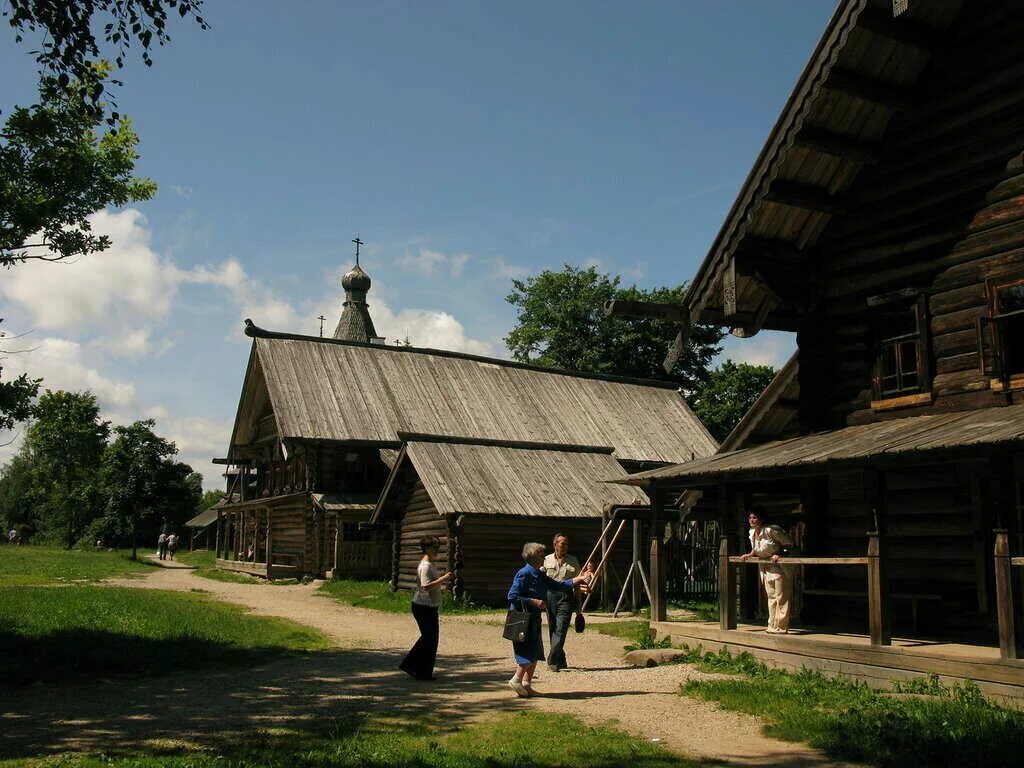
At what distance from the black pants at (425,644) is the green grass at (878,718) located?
3114 millimetres

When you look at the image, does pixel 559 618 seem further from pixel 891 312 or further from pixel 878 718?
pixel 891 312

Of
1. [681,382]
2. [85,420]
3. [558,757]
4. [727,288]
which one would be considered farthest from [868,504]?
[85,420]

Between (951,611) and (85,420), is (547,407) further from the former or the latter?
(85,420)

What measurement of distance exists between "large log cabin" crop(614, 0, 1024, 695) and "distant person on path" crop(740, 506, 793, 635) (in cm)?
40

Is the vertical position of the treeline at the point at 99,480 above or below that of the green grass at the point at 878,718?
above

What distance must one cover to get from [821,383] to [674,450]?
25054 millimetres

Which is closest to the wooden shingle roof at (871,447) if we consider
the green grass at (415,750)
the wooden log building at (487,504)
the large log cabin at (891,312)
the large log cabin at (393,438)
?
the large log cabin at (891,312)

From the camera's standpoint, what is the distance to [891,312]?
1262 centimetres

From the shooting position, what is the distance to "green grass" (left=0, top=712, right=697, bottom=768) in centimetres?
702

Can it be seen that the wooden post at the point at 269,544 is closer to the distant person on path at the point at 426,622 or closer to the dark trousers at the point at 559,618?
the distant person on path at the point at 426,622

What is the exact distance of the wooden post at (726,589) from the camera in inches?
510

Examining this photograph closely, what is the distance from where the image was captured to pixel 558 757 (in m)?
7.36

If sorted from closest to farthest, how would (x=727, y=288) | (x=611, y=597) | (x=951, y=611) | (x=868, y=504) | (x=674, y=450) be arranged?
(x=868, y=504), (x=951, y=611), (x=727, y=288), (x=611, y=597), (x=674, y=450)

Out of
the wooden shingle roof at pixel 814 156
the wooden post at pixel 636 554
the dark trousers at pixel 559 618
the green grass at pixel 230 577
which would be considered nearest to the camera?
the dark trousers at pixel 559 618
